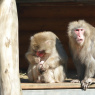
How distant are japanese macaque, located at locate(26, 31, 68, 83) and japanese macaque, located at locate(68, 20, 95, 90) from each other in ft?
1.07

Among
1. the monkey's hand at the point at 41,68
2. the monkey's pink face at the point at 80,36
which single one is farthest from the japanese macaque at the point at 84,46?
the monkey's hand at the point at 41,68

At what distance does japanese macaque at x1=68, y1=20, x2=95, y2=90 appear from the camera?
753 centimetres

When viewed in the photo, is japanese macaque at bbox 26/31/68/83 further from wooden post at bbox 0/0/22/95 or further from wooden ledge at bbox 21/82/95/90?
wooden post at bbox 0/0/22/95

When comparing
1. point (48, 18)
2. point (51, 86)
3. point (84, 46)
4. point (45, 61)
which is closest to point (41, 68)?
point (45, 61)

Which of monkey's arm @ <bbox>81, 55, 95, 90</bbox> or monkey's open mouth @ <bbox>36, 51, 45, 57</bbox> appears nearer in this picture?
monkey's arm @ <bbox>81, 55, 95, 90</bbox>

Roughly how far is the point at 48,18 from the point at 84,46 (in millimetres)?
2712

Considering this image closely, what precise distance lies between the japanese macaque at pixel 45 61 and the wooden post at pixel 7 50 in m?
1.03

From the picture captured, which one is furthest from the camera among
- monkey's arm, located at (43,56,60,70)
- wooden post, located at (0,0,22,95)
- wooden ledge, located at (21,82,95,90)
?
monkey's arm, located at (43,56,60,70)

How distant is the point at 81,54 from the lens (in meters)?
7.69

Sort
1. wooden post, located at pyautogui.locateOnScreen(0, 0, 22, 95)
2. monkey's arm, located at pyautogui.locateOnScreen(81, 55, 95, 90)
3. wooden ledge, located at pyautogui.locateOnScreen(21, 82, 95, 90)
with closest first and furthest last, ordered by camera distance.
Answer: wooden post, located at pyautogui.locateOnScreen(0, 0, 22, 95) < wooden ledge, located at pyautogui.locateOnScreen(21, 82, 95, 90) < monkey's arm, located at pyautogui.locateOnScreen(81, 55, 95, 90)

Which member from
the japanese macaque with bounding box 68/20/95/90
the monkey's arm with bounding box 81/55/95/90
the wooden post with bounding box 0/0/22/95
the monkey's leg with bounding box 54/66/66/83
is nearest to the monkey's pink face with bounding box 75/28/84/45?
the japanese macaque with bounding box 68/20/95/90

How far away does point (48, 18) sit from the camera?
10.1m

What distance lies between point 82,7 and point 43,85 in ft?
11.3

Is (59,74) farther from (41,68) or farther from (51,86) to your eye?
(51,86)
